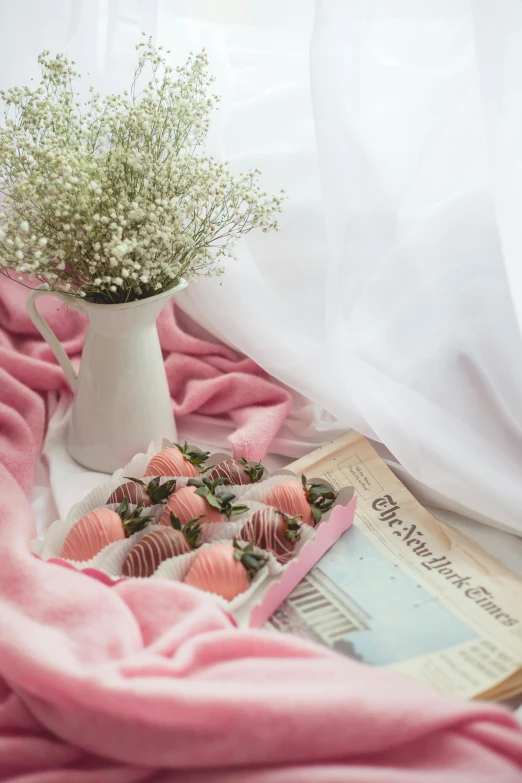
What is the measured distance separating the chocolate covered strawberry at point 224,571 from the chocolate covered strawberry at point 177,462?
16 centimetres

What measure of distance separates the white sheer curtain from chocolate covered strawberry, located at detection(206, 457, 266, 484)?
16 centimetres

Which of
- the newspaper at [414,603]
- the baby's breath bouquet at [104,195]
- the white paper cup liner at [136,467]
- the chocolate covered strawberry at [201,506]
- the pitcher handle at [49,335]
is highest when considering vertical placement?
the baby's breath bouquet at [104,195]

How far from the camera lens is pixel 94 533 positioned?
2.39 feet

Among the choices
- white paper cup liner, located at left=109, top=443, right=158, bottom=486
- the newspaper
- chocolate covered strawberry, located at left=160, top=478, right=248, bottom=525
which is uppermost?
chocolate covered strawberry, located at left=160, top=478, right=248, bottom=525

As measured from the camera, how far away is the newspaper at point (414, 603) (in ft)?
2.07

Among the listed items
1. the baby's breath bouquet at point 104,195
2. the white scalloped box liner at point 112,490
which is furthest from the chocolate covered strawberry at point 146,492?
the baby's breath bouquet at point 104,195

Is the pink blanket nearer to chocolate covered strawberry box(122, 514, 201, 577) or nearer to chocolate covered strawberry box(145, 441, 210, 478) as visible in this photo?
chocolate covered strawberry box(122, 514, 201, 577)

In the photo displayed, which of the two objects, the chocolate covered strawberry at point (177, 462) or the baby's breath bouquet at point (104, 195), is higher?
the baby's breath bouquet at point (104, 195)

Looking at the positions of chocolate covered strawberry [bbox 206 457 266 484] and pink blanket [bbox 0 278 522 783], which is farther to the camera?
chocolate covered strawberry [bbox 206 457 266 484]

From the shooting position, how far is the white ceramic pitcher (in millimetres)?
885

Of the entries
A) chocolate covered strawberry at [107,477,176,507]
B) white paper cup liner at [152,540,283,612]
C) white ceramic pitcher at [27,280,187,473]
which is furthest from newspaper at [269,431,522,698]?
white ceramic pitcher at [27,280,187,473]

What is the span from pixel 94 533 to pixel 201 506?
0.38ft

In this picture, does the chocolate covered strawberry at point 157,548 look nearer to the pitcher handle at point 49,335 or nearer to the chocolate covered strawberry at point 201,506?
the chocolate covered strawberry at point 201,506

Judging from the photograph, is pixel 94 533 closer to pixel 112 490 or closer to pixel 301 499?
pixel 112 490
